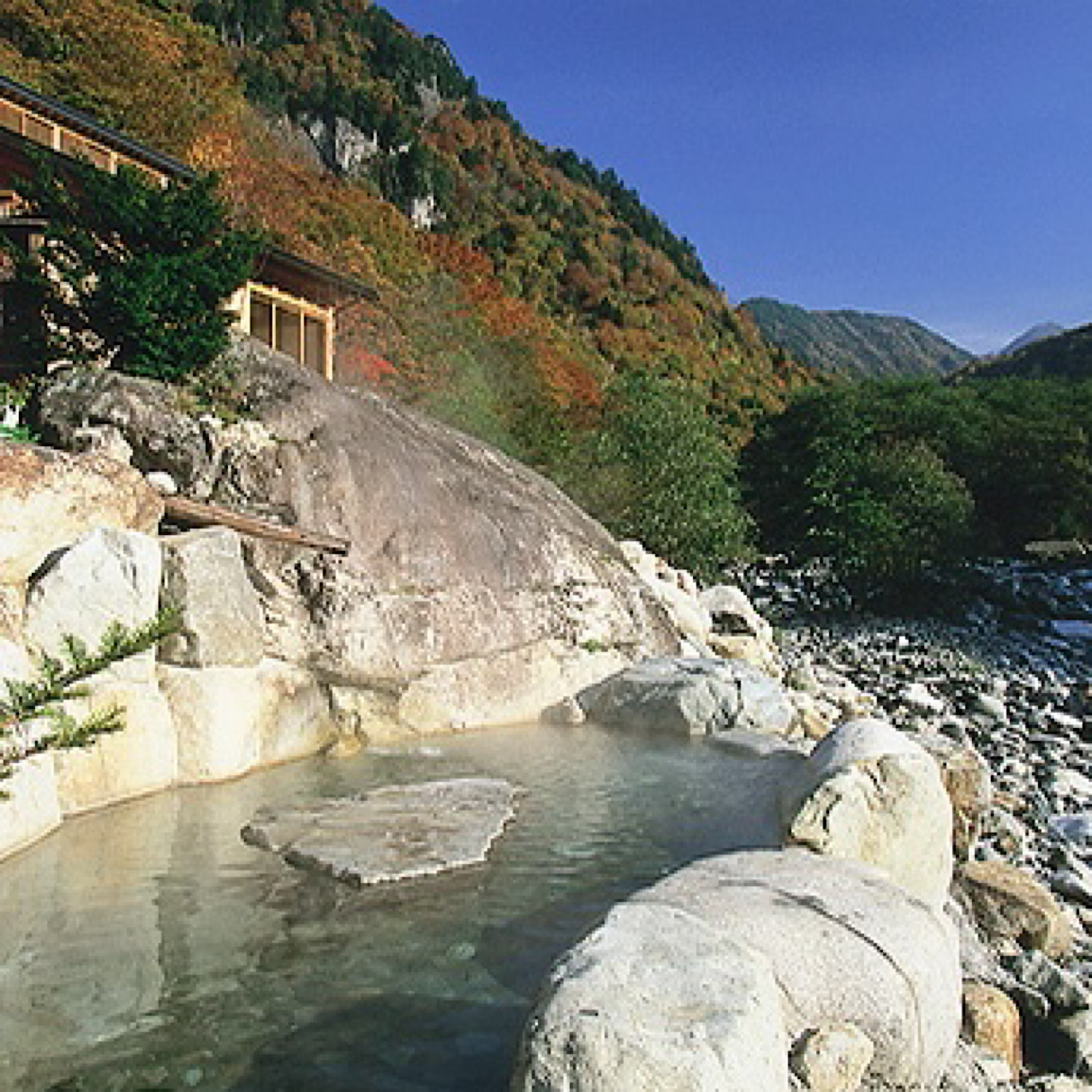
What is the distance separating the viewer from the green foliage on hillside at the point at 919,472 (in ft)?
84.8

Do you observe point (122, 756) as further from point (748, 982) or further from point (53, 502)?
point (748, 982)

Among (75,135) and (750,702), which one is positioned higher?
(75,135)

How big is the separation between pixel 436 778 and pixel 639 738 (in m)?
2.75

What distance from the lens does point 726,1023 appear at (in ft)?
11.0

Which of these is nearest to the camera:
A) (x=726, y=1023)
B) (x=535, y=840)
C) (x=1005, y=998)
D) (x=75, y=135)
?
(x=726, y=1023)

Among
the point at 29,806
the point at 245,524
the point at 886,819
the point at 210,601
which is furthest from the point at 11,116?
the point at 886,819

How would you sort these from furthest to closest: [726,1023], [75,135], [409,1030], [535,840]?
[75,135] < [535,840] < [409,1030] < [726,1023]

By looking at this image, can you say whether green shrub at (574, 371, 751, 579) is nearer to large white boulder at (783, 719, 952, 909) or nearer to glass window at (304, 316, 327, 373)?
glass window at (304, 316, 327, 373)

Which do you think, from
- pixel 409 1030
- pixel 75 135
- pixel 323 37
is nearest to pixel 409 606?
pixel 409 1030

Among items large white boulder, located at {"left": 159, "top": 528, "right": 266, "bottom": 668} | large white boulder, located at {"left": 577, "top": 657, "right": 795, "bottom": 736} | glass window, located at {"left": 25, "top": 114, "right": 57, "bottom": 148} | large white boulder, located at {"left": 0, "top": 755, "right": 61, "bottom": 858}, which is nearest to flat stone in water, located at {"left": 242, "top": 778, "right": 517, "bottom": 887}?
large white boulder, located at {"left": 0, "top": 755, "right": 61, "bottom": 858}

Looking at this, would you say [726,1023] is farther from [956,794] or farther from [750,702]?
[750,702]

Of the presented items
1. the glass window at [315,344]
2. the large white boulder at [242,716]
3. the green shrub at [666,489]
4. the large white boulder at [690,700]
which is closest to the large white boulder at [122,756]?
the large white boulder at [242,716]

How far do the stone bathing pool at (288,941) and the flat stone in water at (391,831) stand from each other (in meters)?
0.13

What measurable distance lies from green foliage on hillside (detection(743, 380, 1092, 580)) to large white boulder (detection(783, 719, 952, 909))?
A: 65.3 ft
